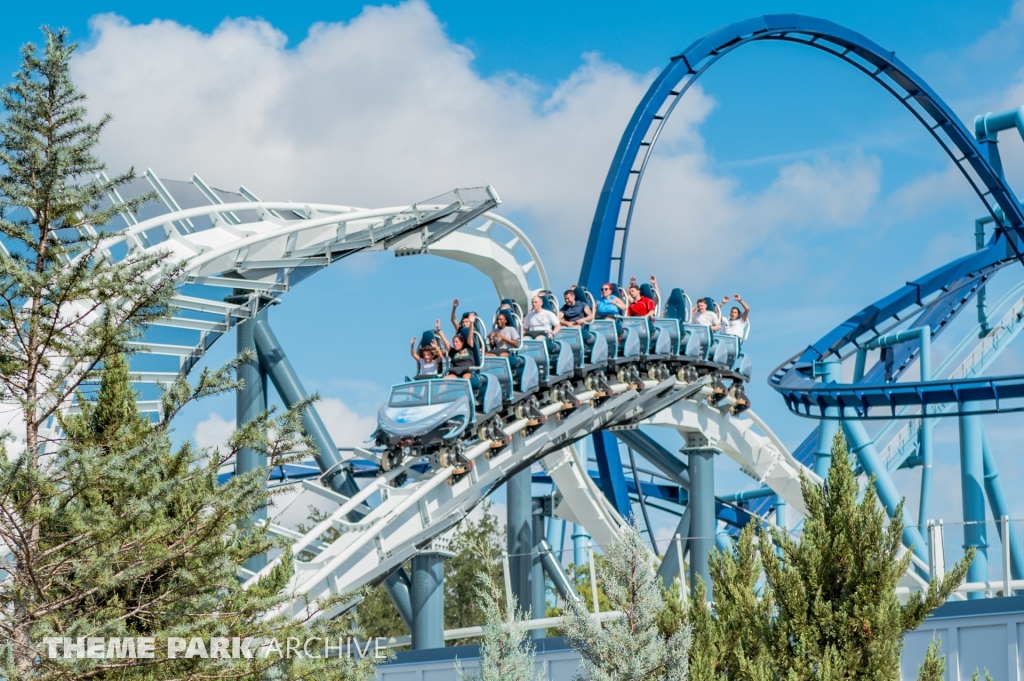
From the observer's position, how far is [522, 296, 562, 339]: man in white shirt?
50.6 feet

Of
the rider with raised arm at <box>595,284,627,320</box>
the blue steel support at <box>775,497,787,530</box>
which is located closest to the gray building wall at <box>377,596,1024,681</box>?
the rider with raised arm at <box>595,284,627,320</box>

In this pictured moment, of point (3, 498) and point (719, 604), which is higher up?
point (3, 498)

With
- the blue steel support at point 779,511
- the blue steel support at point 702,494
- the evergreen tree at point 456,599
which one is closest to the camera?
the blue steel support at point 702,494

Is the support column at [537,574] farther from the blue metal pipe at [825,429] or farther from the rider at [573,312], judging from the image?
the blue metal pipe at [825,429]

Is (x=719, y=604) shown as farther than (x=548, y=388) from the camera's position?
No

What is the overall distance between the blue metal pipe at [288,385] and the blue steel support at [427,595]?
1.56 m

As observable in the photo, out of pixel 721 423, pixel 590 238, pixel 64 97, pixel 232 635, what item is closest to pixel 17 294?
pixel 64 97

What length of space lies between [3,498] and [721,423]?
426 inches

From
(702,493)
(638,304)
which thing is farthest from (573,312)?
(702,493)

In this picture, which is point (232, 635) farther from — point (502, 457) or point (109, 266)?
point (502, 457)

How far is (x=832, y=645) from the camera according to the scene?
7.44 metres

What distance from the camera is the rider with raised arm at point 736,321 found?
694 inches

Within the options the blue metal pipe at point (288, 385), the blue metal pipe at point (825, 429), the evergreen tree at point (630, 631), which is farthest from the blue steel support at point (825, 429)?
the evergreen tree at point (630, 631)

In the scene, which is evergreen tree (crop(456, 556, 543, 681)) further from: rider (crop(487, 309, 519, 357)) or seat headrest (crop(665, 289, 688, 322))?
seat headrest (crop(665, 289, 688, 322))
